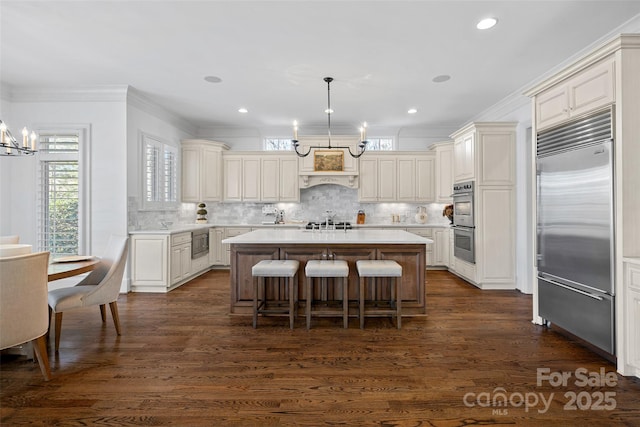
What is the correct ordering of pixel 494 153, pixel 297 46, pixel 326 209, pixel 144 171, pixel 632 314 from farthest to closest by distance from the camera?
pixel 326 209 → pixel 144 171 → pixel 494 153 → pixel 297 46 → pixel 632 314

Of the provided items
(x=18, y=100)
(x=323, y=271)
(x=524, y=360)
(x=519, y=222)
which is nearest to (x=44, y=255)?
(x=323, y=271)

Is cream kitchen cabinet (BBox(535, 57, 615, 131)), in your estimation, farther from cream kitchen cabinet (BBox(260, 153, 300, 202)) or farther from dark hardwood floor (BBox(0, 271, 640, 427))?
cream kitchen cabinet (BBox(260, 153, 300, 202))

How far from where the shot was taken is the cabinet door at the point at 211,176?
645 centimetres

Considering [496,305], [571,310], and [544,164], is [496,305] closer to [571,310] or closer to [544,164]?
[571,310]

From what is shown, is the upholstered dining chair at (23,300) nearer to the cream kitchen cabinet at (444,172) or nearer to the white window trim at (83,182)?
the white window trim at (83,182)

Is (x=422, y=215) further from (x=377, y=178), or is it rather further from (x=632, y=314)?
(x=632, y=314)

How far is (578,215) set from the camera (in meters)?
2.72

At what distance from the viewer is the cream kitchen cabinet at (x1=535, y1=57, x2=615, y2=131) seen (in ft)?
8.13

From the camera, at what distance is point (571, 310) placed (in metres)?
2.83

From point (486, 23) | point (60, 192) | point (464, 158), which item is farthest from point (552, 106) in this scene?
point (60, 192)

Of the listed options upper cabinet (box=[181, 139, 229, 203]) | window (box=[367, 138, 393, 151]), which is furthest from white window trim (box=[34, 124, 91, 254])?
window (box=[367, 138, 393, 151])

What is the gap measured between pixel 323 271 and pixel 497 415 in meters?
1.76

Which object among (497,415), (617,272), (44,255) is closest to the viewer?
(497,415)

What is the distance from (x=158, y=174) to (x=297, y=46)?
3516 mm
